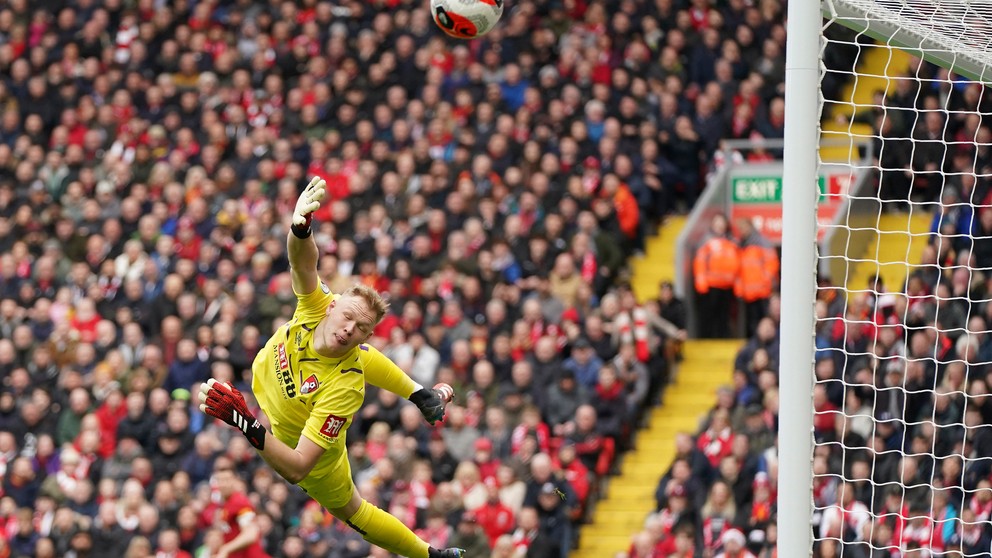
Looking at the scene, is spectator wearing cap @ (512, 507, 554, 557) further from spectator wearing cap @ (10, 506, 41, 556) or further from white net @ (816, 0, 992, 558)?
spectator wearing cap @ (10, 506, 41, 556)

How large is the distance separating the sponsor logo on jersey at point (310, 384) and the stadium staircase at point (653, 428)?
19.1 ft

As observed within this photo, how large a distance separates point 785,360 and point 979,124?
254 inches

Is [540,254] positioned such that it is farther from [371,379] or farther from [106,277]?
[371,379]

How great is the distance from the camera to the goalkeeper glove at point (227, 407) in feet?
24.8

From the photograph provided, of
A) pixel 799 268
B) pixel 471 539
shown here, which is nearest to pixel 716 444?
pixel 471 539

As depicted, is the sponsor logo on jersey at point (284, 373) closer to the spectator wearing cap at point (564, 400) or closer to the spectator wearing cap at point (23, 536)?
the spectator wearing cap at point (564, 400)

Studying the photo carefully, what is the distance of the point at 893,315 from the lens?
12.8 meters

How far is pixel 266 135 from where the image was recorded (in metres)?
17.0

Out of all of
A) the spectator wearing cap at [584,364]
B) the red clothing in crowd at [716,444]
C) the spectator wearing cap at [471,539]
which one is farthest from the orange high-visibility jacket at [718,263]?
the spectator wearing cap at [471,539]

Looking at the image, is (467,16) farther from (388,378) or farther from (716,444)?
(716,444)

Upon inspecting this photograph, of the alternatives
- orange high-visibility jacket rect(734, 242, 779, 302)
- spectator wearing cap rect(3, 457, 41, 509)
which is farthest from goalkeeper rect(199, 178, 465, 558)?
orange high-visibility jacket rect(734, 242, 779, 302)

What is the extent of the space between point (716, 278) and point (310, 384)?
7286 millimetres

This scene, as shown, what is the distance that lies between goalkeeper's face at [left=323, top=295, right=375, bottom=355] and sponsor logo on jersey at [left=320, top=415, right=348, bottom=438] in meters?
0.38

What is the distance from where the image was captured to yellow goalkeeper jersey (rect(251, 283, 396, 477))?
8188mm
